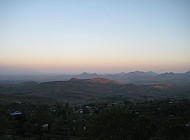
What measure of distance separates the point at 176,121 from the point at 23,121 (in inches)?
809

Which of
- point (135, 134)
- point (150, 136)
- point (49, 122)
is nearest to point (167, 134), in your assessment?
point (150, 136)

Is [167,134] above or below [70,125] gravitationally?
above

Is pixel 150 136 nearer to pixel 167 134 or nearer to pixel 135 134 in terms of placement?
pixel 167 134

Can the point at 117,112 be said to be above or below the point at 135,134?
above

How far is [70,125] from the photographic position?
1359 inches

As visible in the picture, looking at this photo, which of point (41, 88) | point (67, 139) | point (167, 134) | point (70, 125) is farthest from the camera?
point (41, 88)

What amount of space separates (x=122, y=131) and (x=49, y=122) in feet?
67.1

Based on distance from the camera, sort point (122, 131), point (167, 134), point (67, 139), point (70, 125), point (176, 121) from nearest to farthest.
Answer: point (122, 131), point (167, 134), point (176, 121), point (67, 139), point (70, 125)

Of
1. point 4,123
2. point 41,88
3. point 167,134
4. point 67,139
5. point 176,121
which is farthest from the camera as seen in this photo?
point 41,88

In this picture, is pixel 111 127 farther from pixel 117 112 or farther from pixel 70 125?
pixel 70 125

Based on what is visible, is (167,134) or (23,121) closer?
(167,134)

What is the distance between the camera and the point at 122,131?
1786cm

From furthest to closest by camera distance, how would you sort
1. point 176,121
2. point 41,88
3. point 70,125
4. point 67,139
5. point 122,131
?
point 41,88, point 70,125, point 67,139, point 176,121, point 122,131

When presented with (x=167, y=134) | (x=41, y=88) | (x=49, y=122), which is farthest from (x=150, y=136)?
(x=41, y=88)
